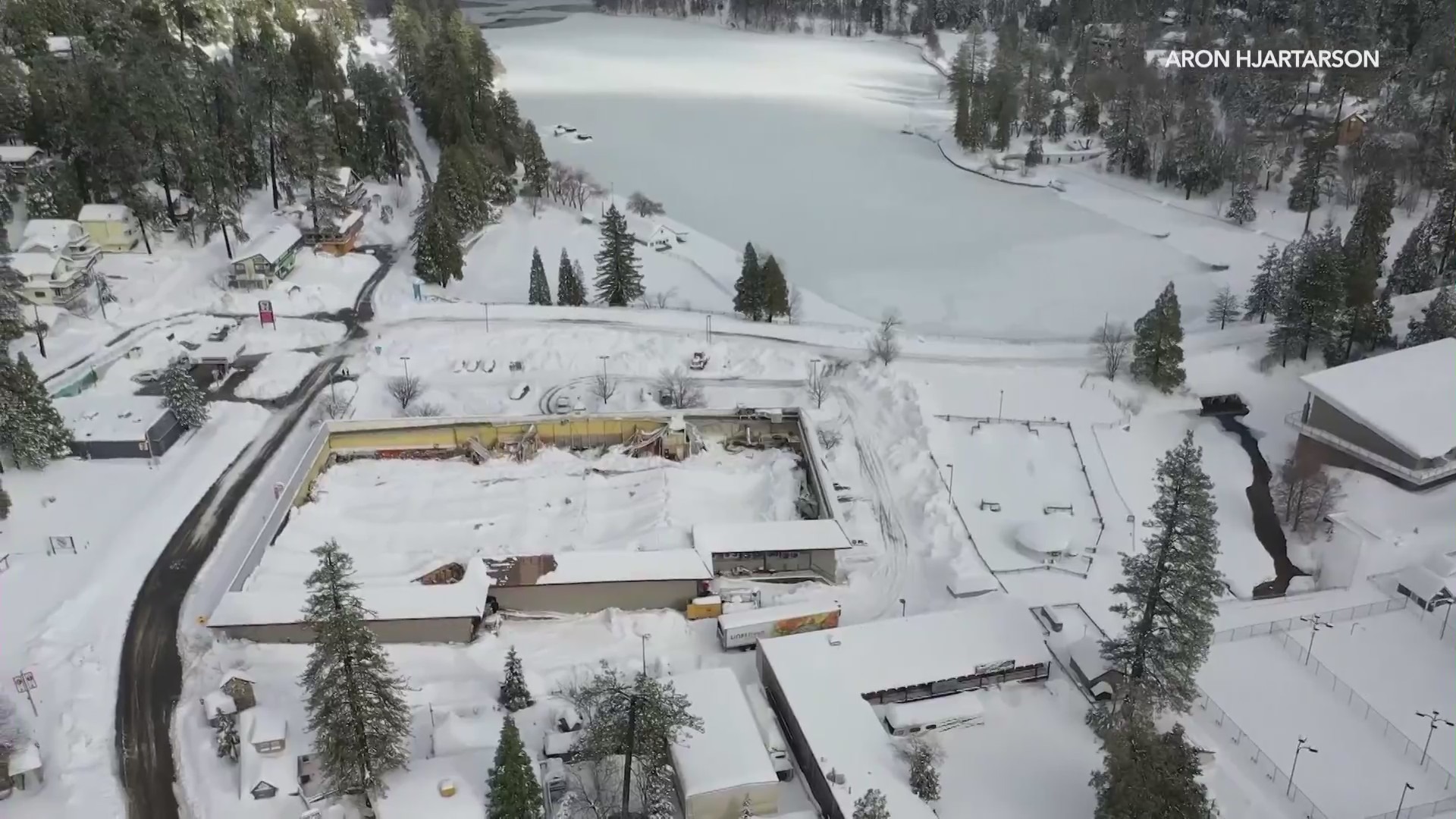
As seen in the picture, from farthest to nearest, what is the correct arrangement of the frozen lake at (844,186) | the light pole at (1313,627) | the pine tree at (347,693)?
1. the frozen lake at (844,186)
2. the light pole at (1313,627)
3. the pine tree at (347,693)

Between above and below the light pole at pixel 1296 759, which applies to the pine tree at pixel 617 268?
above

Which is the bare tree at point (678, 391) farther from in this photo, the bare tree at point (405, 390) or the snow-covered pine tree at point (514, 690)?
the snow-covered pine tree at point (514, 690)

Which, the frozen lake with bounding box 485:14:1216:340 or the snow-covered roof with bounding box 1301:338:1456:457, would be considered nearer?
the snow-covered roof with bounding box 1301:338:1456:457

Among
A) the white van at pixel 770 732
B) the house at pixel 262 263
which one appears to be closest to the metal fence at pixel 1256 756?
the white van at pixel 770 732

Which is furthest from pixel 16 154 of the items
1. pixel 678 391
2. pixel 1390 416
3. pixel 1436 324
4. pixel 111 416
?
pixel 1436 324

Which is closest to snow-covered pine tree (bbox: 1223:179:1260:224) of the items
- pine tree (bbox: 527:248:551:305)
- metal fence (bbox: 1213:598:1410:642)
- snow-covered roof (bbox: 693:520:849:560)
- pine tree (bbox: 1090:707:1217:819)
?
metal fence (bbox: 1213:598:1410:642)

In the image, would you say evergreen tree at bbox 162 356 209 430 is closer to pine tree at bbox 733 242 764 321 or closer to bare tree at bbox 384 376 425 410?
bare tree at bbox 384 376 425 410
